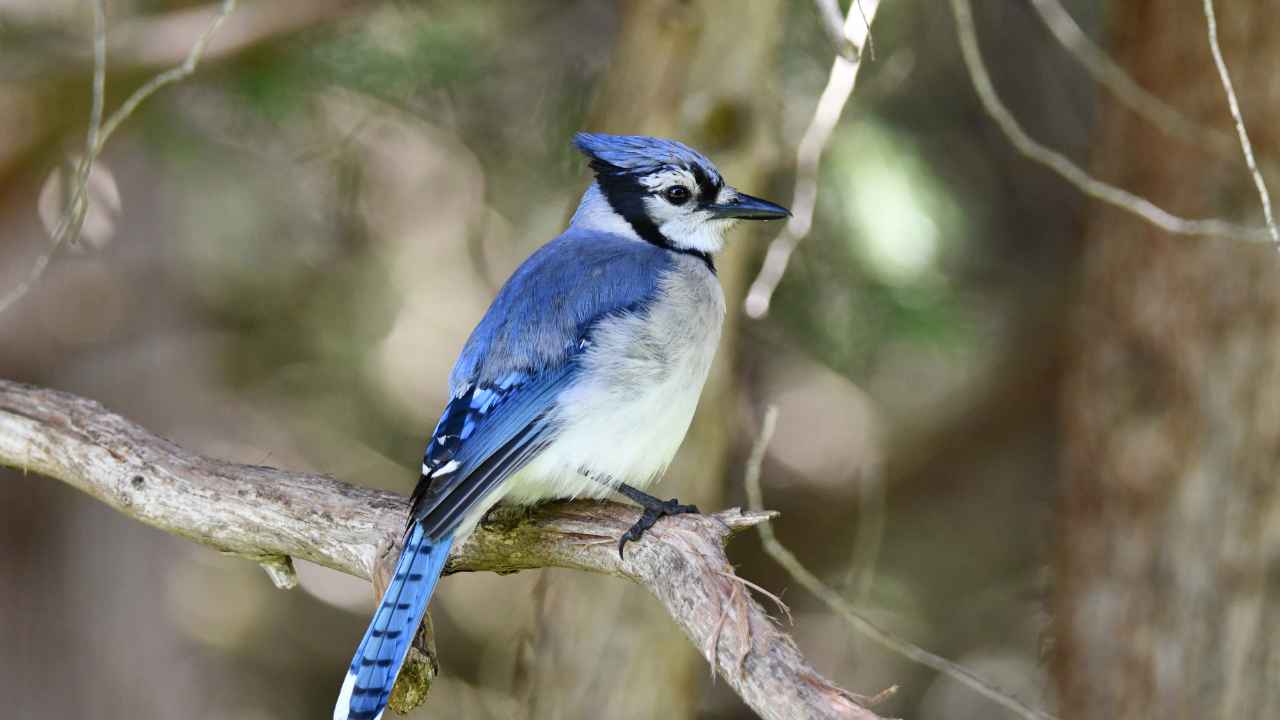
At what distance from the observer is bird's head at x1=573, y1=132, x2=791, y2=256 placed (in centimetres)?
358

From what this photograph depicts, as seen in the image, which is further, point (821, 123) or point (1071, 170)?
point (821, 123)

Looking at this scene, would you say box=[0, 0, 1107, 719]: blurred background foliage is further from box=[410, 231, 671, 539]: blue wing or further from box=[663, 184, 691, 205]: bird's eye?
box=[410, 231, 671, 539]: blue wing

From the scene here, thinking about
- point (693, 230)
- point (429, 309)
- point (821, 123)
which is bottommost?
point (429, 309)

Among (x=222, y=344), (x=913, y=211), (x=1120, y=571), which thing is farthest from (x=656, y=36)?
(x=222, y=344)

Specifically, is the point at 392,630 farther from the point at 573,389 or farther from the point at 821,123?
the point at 821,123

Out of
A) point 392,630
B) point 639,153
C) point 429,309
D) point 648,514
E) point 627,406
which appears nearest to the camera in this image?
point 392,630

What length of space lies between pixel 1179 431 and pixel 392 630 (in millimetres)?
2512

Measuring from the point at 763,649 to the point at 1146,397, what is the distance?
2473 mm

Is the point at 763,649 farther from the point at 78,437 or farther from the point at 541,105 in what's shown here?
the point at 541,105

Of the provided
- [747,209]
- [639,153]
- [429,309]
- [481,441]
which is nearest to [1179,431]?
[747,209]

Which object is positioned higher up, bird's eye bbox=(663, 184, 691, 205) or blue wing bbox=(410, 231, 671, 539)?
bird's eye bbox=(663, 184, 691, 205)

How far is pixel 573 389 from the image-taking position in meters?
3.08

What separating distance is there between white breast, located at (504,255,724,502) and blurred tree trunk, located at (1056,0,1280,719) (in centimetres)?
165

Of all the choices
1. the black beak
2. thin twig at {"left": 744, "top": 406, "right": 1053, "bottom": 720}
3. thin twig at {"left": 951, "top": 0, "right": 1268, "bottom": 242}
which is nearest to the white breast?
thin twig at {"left": 744, "top": 406, "right": 1053, "bottom": 720}
